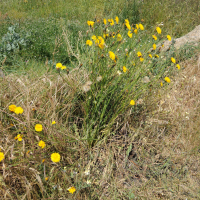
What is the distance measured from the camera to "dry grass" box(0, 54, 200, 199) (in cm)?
138

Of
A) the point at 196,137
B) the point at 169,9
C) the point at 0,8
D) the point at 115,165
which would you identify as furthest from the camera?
the point at 0,8

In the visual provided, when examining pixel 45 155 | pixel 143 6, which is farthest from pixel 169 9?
pixel 45 155

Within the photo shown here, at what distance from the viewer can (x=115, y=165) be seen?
173 cm

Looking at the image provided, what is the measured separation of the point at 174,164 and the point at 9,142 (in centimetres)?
147

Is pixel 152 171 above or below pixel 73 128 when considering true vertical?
below

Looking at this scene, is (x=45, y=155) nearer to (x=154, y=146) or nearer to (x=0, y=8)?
(x=154, y=146)

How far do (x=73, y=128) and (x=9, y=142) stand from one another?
0.62 meters

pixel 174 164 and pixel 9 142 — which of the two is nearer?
pixel 9 142

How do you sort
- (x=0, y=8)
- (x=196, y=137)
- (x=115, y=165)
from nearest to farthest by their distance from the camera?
(x=115, y=165)
(x=196, y=137)
(x=0, y=8)

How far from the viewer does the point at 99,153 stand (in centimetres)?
176

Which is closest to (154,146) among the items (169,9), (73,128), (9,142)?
(73,128)

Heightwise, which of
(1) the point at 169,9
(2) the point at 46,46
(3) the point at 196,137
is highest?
(1) the point at 169,9

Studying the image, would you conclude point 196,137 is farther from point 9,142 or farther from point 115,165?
point 9,142

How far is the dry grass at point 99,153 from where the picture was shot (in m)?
1.38
